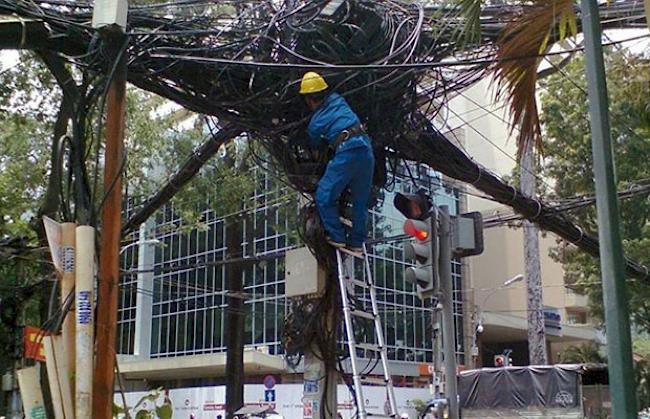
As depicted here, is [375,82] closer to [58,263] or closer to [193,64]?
[193,64]

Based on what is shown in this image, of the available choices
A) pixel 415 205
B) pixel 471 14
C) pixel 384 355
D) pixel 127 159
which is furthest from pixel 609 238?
pixel 127 159

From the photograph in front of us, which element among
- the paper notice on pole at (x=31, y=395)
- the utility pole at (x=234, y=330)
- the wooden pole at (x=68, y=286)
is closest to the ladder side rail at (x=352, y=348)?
the wooden pole at (x=68, y=286)

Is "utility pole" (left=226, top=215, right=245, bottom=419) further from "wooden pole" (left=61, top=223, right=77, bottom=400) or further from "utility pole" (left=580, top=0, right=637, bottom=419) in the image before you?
"utility pole" (left=580, top=0, right=637, bottom=419)

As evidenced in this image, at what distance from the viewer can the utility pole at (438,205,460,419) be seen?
8117mm

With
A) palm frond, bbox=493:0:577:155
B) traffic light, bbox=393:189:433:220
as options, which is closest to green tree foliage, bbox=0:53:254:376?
traffic light, bbox=393:189:433:220

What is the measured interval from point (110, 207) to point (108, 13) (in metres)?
1.62

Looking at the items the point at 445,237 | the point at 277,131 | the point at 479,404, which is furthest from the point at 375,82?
the point at 479,404

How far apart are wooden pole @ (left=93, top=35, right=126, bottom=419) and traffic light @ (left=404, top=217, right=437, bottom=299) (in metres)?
3.02

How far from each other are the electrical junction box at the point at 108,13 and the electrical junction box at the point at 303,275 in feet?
9.00

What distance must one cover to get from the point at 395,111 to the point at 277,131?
1.37 metres

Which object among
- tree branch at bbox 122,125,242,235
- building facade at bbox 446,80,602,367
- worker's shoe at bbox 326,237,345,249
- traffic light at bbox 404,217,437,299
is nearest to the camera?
worker's shoe at bbox 326,237,345,249

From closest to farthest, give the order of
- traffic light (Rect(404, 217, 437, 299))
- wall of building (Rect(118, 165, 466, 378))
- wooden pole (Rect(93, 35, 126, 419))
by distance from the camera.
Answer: wooden pole (Rect(93, 35, 126, 419))
traffic light (Rect(404, 217, 437, 299))
wall of building (Rect(118, 165, 466, 378))

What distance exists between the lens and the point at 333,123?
8008 millimetres

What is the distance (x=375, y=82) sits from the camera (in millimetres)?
8711
